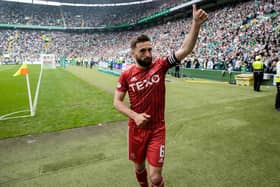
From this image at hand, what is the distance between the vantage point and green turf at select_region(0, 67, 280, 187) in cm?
343

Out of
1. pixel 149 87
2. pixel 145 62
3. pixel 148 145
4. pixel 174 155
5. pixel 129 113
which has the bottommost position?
pixel 174 155

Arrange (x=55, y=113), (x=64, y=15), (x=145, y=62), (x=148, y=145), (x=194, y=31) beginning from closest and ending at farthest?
1. (x=194, y=31)
2. (x=145, y=62)
3. (x=148, y=145)
4. (x=55, y=113)
5. (x=64, y=15)

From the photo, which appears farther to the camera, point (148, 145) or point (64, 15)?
point (64, 15)

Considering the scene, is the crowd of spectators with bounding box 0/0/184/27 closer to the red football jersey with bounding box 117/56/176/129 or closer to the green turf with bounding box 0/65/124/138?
the green turf with bounding box 0/65/124/138

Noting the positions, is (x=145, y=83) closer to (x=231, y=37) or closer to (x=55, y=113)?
(x=55, y=113)

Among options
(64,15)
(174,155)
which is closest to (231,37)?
(174,155)

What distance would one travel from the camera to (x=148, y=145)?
8.57 ft

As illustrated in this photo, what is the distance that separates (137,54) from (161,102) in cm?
68

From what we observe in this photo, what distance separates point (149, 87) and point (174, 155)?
2.26m

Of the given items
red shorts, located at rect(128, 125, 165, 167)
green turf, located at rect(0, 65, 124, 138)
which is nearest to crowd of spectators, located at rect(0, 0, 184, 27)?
green turf, located at rect(0, 65, 124, 138)

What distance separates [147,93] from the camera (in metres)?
2.57

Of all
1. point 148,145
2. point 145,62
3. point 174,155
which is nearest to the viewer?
point 145,62

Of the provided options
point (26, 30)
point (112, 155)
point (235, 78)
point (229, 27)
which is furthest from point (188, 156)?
point (26, 30)

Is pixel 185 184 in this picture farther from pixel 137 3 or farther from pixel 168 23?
pixel 137 3
